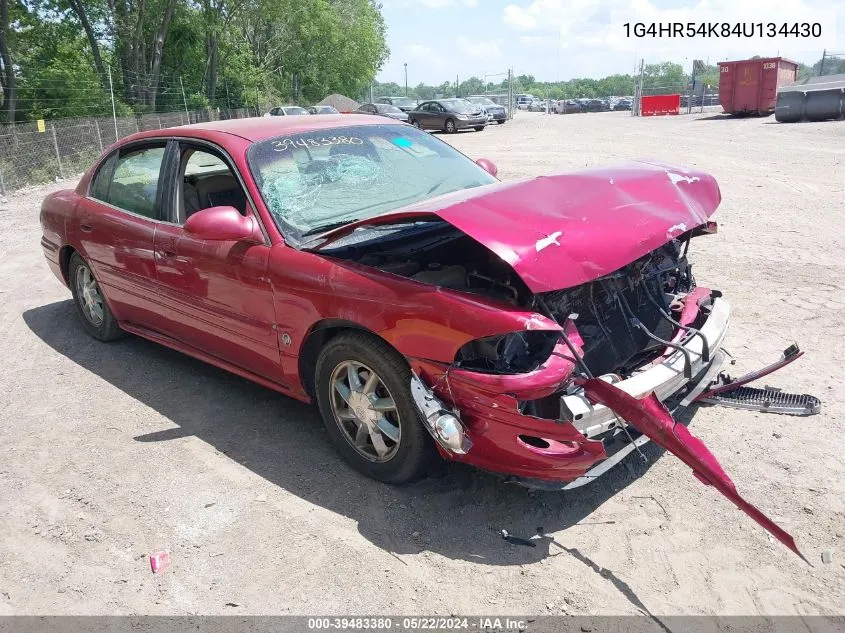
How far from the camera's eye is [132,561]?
306 cm

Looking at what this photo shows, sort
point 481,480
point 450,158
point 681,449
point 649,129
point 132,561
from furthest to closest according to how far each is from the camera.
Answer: point 649,129 < point 450,158 < point 481,480 < point 132,561 < point 681,449

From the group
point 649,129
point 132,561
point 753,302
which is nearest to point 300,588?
point 132,561

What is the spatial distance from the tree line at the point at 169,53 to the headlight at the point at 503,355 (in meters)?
21.3

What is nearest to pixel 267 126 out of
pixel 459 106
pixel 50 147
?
pixel 50 147

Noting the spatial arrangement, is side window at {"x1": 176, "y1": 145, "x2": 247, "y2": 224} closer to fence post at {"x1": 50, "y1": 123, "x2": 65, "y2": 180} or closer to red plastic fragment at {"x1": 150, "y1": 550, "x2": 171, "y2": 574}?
red plastic fragment at {"x1": 150, "y1": 550, "x2": 171, "y2": 574}

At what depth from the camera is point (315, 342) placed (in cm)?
359

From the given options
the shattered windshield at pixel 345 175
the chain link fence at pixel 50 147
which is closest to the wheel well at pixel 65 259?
the shattered windshield at pixel 345 175

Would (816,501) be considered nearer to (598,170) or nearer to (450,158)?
(598,170)

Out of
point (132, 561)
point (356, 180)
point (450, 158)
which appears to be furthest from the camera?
point (450, 158)

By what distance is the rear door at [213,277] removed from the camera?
12.3 ft

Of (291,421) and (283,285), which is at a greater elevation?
(283,285)

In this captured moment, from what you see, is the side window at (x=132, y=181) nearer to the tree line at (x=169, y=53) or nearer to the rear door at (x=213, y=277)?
the rear door at (x=213, y=277)

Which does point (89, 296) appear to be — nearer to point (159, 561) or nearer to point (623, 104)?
point (159, 561)

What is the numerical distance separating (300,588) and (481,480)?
41.4 inches
